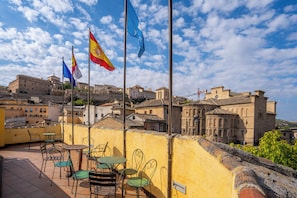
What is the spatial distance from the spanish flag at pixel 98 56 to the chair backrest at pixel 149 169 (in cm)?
362

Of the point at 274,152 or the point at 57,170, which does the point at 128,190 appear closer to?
the point at 57,170

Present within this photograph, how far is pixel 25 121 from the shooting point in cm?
3475

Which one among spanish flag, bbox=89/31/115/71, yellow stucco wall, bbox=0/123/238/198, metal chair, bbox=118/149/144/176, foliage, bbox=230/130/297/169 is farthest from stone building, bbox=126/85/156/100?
yellow stucco wall, bbox=0/123/238/198

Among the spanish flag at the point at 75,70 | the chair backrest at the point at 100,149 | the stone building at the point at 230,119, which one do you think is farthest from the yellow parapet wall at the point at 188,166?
the stone building at the point at 230,119

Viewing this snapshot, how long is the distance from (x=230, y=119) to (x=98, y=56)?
3786cm

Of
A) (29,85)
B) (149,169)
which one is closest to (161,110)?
(149,169)

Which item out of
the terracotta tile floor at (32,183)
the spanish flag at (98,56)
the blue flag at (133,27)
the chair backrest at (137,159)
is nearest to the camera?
the terracotta tile floor at (32,183)

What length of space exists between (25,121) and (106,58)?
123ft

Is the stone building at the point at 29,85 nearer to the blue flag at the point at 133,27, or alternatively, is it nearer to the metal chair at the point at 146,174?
the blue flag at the point at 133,27

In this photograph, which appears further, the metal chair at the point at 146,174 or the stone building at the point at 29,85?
the stone building at the point at 29,85

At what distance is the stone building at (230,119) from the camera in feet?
119

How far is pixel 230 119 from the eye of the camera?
37.8m

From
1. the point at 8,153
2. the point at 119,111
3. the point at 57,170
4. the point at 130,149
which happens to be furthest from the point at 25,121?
the point at 130,149

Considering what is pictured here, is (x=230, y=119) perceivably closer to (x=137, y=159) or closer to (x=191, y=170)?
(x=137, y=159)
